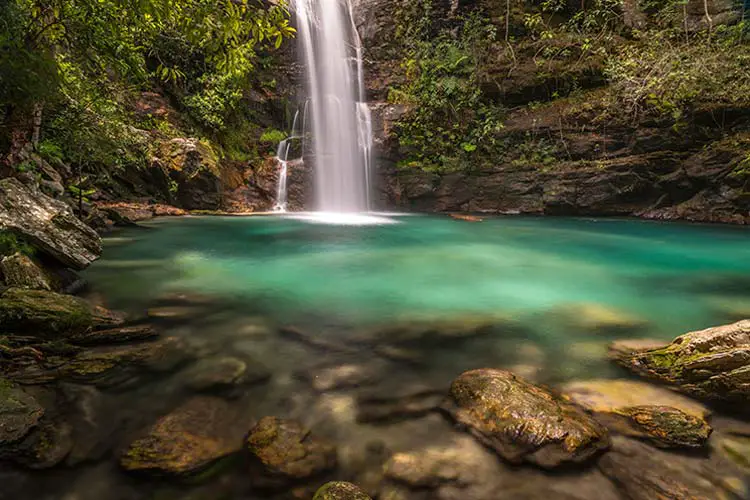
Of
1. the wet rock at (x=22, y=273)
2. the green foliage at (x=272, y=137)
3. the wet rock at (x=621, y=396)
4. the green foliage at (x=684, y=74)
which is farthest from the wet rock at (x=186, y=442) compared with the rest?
the green foliage at (x=272, y=137)

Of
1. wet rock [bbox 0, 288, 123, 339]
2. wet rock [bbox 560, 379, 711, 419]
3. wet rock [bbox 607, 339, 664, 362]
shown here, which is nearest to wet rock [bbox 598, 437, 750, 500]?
wet rock [bbox 560, 379, 711, 419]

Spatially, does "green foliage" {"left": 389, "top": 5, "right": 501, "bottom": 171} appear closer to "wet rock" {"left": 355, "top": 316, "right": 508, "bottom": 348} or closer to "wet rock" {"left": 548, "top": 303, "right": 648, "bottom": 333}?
"wet rock" {"left": 548, "top": 303, "right": 648, "bottom": 333}

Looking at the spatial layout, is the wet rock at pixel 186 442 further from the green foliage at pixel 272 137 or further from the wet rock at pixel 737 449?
the green foliage at pixel 272 137

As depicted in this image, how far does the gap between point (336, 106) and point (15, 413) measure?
1780 centimetres

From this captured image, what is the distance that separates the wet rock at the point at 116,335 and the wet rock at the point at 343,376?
1.55 m

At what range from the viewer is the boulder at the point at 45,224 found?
13.4 ft

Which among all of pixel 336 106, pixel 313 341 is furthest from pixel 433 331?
pixel 336 106

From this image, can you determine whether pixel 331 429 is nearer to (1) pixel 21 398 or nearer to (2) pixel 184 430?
(2) pixel 184 430

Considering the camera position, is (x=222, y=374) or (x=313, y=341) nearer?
(x=222, y=374)

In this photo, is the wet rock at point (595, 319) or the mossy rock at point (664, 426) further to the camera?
the wet rock at point (595, 319)

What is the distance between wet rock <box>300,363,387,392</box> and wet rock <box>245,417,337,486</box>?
0.46m

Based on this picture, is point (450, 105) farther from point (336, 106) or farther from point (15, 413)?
point (15, 413)

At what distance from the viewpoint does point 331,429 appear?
7.19ft

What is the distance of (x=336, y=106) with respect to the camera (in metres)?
18.0
